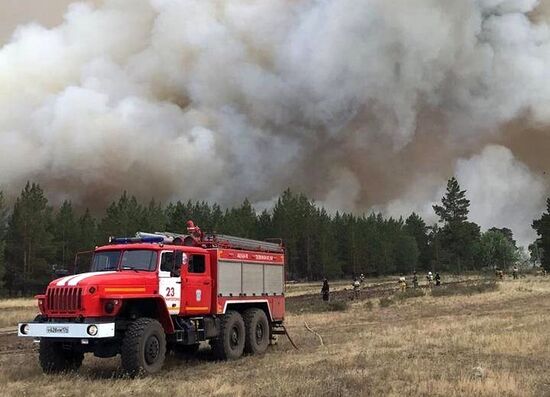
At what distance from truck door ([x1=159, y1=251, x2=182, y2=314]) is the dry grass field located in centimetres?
164

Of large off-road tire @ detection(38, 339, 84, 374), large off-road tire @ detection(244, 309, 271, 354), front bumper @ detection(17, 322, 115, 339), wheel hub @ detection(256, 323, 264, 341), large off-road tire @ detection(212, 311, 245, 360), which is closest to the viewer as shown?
front bumper @ detection(17, 322, 115, 339)

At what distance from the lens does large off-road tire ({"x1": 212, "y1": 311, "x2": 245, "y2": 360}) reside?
53.0 feet

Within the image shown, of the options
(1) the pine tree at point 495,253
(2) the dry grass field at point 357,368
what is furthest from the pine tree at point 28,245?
(1) the pine tree at point 495,253

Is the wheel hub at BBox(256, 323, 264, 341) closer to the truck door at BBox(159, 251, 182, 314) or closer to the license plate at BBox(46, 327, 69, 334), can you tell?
the truck door at BBox(159, 251, 182, 314)

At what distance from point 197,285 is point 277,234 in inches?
3925

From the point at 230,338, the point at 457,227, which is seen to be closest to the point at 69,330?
the point at 230,338

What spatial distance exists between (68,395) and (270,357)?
665cm

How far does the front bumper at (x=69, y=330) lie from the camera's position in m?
12.3

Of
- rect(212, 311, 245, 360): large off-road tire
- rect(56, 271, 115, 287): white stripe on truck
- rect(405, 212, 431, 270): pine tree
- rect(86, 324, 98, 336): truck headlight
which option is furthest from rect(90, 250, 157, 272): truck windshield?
rect(405, 212, 431, 270): pine tree

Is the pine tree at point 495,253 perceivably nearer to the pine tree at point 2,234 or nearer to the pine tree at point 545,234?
the pine tree at point 545,234

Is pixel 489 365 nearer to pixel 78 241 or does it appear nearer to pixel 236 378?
pixel 236 378

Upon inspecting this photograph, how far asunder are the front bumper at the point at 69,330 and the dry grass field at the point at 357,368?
986 mm

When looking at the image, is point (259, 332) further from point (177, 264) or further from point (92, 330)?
point (92, 330)

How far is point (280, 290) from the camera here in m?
19.7
